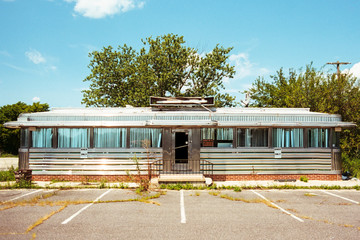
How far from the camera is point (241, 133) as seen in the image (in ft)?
41.9

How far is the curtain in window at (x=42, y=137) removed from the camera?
12.6 meters

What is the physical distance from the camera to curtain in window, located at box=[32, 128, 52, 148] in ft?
41.5

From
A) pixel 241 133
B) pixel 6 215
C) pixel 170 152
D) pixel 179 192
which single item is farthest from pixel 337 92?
pixel 6 215

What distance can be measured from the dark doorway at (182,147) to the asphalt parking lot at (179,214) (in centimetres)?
254

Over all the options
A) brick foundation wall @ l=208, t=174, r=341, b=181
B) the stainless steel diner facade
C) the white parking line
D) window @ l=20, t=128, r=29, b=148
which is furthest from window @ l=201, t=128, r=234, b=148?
window @ l=20, t=128, r=29, b=148

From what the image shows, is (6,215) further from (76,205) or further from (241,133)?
(241,133)

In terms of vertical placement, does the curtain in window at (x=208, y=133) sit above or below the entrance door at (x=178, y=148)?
above

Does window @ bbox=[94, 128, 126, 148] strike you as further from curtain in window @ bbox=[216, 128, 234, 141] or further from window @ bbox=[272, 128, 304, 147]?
window @ bbox=[272, 128, 304, 147]

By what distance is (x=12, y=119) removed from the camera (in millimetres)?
35375

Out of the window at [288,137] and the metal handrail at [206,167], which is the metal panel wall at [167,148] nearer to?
the metal handrail at [206,167]

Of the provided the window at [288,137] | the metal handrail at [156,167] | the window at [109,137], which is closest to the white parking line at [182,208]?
the metal handrail at [156,167]

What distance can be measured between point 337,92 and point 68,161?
17.3m

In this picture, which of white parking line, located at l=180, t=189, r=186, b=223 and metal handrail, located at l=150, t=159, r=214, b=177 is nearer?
white parking line, located at l=180, t=189, r=186, b=223

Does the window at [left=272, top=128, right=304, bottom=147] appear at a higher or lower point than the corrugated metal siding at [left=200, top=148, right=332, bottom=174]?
higher
